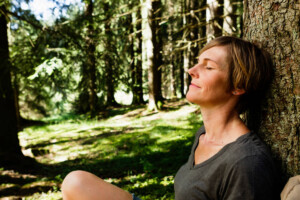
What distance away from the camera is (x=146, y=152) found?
6.30m

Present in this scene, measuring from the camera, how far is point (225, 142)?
1723mm

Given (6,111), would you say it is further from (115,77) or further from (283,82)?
(283,82)

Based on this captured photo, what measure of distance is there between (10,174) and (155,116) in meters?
7.07

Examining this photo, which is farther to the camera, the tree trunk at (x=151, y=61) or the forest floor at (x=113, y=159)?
the tree trunk at (x=151, y=61)

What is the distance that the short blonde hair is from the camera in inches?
63.8

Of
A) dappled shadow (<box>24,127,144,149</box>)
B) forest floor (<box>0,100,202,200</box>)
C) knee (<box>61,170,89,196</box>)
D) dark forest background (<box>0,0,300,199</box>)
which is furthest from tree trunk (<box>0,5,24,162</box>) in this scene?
knee (<box>61,170,89,196</box>)

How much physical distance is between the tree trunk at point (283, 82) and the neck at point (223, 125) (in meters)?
0.24

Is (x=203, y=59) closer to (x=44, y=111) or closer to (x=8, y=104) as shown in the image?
(x=8, y=104)

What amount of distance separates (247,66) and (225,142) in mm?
567

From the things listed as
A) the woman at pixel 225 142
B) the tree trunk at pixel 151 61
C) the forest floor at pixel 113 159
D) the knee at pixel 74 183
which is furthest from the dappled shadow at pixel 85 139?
the woman at pixel 225 142

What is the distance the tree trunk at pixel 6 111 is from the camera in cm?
559

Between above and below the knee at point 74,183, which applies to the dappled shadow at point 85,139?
below

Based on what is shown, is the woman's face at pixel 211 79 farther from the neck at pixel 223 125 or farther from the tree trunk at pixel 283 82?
the tree trunk at pixel 283 82

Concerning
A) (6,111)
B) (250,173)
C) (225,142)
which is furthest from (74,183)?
(6,111)
